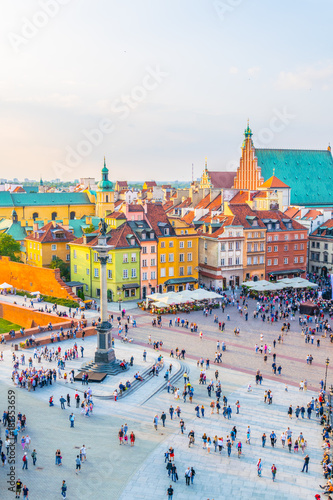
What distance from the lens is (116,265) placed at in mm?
59438

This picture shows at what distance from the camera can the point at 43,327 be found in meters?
46.8

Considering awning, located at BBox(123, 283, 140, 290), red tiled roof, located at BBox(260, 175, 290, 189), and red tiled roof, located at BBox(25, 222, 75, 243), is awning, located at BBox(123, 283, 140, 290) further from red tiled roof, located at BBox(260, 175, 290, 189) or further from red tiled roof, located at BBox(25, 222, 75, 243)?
red tiled roof, located at BBox(260, 175, 290, 189)

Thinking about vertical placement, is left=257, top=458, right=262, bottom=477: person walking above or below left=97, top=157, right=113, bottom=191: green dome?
below

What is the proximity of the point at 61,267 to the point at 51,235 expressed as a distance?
436 centimetres

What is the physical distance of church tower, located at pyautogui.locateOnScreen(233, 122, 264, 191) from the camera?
9369 centimetres

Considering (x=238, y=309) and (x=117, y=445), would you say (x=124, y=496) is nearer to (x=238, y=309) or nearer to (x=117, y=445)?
(x=117, y=445)

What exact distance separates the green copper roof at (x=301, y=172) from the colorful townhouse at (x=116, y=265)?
4101cm

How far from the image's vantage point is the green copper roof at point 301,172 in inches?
3723

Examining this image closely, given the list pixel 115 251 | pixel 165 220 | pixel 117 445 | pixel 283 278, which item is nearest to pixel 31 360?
pixel 117 445

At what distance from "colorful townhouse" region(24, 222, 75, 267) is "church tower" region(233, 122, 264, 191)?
1496 inches

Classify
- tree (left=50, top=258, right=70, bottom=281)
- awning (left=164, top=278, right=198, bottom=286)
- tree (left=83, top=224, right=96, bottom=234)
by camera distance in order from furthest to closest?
1. tree (left=83, top=224, right=96, bottom=234)
2. tree (left=50, top=258, right=70, bottom=281)
3. awning (left=164, top=278, right=198, bottom=286)

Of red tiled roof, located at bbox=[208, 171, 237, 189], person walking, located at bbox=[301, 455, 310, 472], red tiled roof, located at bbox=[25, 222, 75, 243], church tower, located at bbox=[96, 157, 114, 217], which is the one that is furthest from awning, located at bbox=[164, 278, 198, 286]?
red tiled roof, located at bbox=[208, 171, 237, 189]

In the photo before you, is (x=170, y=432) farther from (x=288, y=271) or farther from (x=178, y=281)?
(x=288, y=271)

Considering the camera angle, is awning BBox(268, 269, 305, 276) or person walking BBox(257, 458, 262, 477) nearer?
person walking BBox(257, 458, 262, 477)
